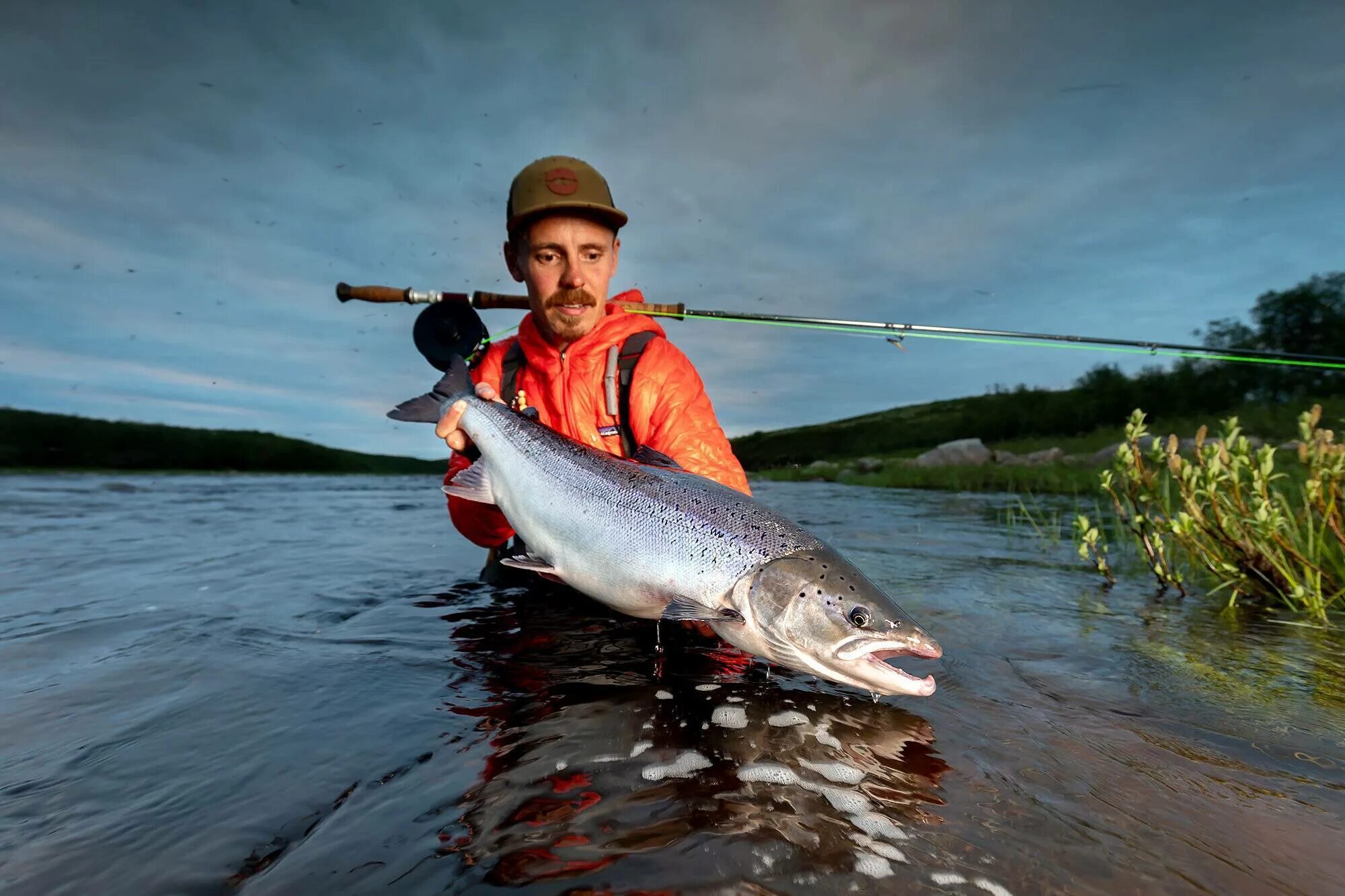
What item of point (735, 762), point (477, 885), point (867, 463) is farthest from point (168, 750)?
point (867, 463)

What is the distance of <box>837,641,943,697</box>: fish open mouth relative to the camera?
114 inches

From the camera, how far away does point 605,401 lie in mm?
5258

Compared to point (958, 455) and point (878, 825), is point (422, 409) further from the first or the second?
point (958, 455)

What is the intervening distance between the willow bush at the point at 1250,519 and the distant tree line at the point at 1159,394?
40585 millimetres

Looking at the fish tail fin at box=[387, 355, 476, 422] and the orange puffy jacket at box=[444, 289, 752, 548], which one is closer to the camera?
the orange puffy jacket at box=[444, 289, 752, 548]

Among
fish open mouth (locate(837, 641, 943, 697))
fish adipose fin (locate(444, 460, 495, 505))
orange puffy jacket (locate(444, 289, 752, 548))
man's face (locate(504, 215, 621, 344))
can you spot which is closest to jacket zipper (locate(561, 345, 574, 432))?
orange puffy jacket (locate(444, 289, 752, 548))

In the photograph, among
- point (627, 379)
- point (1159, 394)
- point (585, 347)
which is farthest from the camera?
point (1159, 394)

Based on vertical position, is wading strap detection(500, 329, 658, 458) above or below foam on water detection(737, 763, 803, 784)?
above

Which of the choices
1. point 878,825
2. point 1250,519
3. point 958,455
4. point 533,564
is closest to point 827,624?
point 878,825

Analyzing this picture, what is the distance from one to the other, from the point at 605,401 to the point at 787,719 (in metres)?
2.94

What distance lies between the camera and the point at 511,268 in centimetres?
605

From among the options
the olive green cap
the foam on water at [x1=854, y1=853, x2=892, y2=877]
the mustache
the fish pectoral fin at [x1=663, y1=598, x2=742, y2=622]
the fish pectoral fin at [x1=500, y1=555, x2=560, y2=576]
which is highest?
the olive green cap

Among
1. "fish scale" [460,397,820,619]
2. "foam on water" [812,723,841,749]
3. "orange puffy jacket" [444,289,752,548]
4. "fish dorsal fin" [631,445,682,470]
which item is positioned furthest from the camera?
"orange puffy jacket" [444,289,752,548]

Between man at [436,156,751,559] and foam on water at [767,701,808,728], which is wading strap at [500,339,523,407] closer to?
man at [436,156,751,559]
